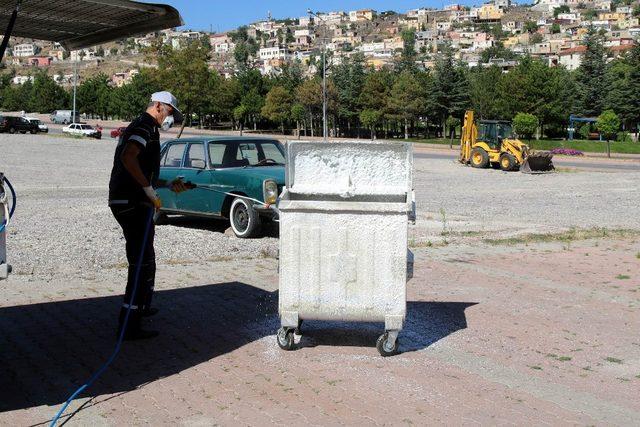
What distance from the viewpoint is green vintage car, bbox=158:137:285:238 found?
12242 mm

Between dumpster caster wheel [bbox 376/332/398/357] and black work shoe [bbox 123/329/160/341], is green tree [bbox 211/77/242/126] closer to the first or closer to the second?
black work shoe [bbox 123/329/160/341]

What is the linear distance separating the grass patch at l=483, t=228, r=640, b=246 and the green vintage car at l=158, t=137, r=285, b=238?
3.59 m

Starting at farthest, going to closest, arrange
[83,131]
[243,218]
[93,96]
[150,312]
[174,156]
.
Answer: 1. [93,96]
2. [83,131]
3. [174,156]
4. [243,218]
5. [150,312]

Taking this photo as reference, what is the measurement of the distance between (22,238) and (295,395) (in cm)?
791

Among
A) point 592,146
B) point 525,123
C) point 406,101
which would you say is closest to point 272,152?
point 525,123

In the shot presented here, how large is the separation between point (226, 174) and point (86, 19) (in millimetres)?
6359

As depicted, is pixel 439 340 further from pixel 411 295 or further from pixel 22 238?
pixel 22 238

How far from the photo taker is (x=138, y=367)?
18.7 feet

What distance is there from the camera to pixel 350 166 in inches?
248

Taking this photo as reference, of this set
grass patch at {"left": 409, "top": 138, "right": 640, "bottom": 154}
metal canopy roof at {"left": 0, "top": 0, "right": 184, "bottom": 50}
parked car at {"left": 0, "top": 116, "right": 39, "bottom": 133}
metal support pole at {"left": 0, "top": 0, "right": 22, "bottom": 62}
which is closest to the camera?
metal support pole at {"left": 0, "top": 0, "right": 22, "bottom": 62}

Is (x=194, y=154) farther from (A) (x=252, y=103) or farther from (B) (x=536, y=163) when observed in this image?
(A) (x=252, y=103)

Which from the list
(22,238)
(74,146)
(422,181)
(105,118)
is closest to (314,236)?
(22,238)

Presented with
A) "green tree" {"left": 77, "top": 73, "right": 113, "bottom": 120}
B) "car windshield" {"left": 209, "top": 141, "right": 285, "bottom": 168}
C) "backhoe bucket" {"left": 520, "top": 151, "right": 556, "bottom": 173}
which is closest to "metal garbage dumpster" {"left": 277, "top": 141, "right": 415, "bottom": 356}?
"car windshield" {"left": 209, "top": 141, "right": 285, "bottom": 168}

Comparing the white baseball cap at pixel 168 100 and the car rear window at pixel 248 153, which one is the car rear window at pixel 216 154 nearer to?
the car rear window at pixel 248 153
